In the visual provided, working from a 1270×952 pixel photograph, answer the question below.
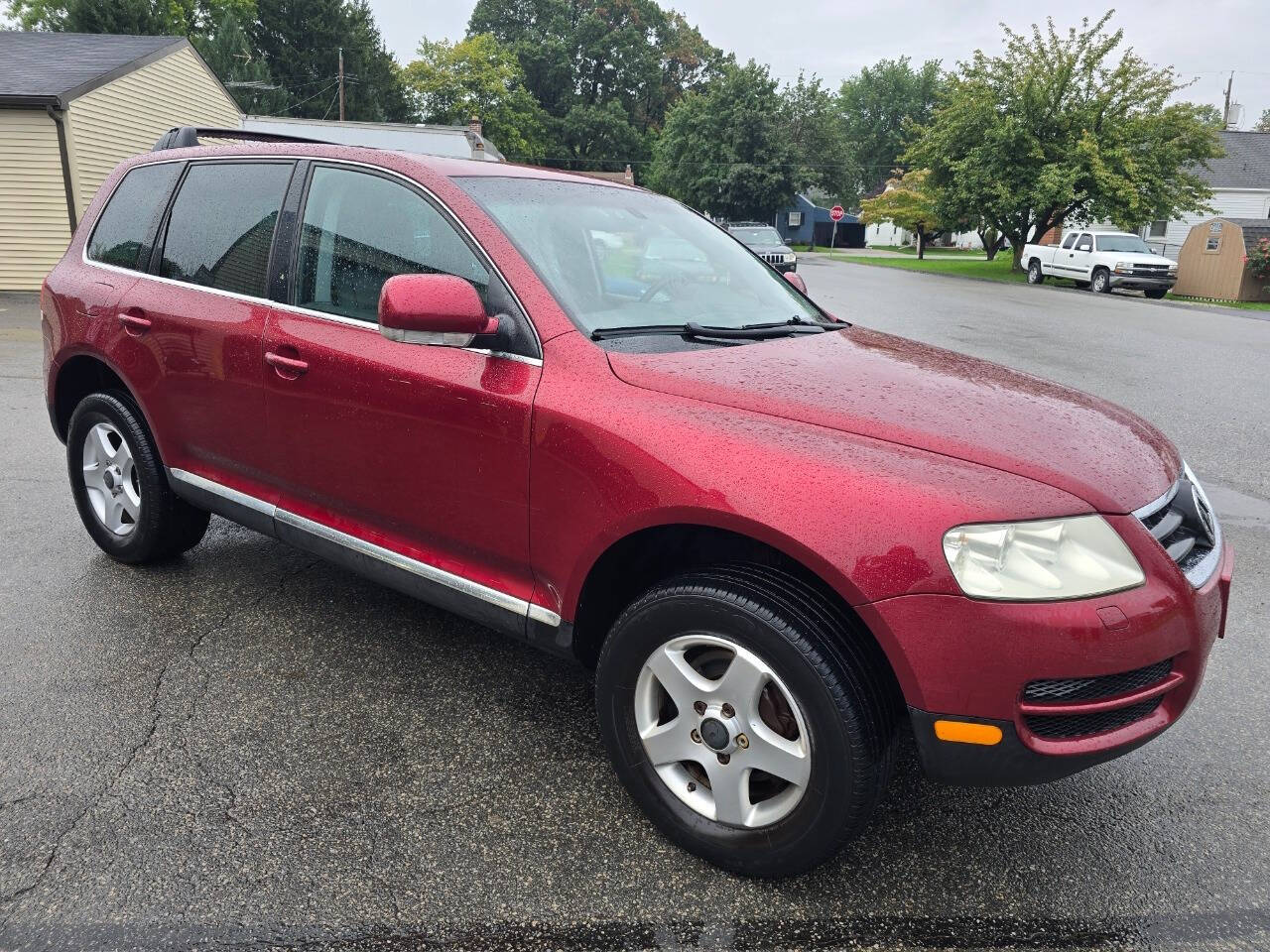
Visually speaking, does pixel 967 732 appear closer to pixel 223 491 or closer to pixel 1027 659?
pixel 1027 659

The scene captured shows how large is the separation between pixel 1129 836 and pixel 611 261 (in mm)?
2251

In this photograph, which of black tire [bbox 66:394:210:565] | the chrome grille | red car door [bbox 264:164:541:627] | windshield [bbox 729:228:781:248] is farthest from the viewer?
windshield [bbox 729:228:781:248]

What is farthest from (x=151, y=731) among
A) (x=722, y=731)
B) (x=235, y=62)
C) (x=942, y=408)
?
(x=235, y=62)

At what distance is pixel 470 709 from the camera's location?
3.16 m

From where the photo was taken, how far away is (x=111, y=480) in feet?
13.7

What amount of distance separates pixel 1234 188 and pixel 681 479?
4823cm

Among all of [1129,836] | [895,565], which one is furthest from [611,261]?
[1129,836]

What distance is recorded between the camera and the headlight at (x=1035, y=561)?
1.99m

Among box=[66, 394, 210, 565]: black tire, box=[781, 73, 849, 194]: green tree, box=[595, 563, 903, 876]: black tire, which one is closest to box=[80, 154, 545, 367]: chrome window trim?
box=[66, 394, 210, 565]: black tire

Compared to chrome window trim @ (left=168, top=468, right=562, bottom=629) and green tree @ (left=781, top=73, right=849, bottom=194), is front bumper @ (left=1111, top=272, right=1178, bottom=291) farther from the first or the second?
green tree @ (left=781, top=73, right=849, bottom=194)

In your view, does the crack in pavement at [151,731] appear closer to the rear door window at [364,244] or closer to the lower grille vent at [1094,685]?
the rear door window at [364,244]

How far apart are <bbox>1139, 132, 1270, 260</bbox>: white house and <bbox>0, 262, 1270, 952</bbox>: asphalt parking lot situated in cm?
4412

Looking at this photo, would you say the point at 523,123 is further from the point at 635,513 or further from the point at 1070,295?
the point at 635,513

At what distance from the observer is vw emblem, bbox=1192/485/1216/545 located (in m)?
2.44
